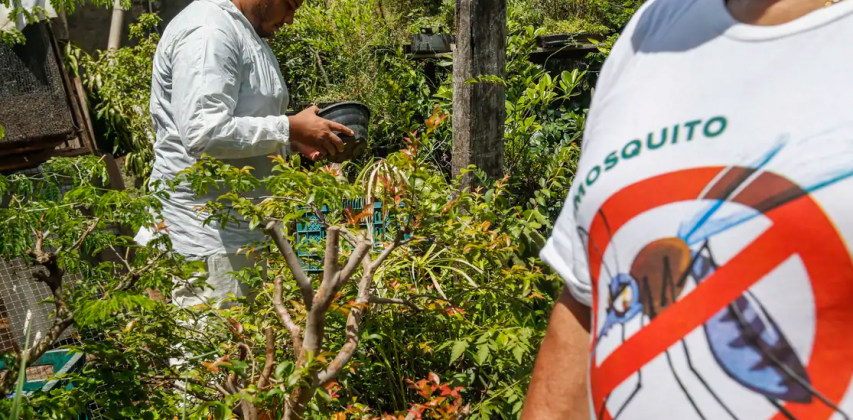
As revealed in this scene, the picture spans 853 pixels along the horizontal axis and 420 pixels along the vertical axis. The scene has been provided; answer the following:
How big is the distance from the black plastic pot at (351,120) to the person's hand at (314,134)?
13 cm

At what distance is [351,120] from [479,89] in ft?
1.84

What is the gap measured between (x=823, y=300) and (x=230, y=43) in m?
2.20

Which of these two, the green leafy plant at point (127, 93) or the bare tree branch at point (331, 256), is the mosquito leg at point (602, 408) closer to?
the bare tree branch at point (331, 256)

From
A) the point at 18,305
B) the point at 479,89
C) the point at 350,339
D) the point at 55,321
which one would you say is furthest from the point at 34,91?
the point at 350,339

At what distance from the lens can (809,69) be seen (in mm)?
774

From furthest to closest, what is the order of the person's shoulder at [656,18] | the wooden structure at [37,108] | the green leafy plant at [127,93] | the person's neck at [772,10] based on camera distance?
the green leafy plant at [127,93], the wooden structure at [37,108], the person's shoulder at [656,18], the person's neck at [772,10]

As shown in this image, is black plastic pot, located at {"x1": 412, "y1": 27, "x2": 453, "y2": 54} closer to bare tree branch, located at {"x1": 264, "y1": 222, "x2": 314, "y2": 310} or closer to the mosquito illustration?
bare tree branch, located at {"x1": 264, "y1": 222, "x2": 314, "y2": 310}

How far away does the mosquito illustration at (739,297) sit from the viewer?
75 centimetres

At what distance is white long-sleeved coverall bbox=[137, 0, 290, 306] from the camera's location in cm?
244

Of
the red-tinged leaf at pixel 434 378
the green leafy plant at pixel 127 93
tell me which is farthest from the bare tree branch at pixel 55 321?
A: the green leafy plant at pixel 127 93

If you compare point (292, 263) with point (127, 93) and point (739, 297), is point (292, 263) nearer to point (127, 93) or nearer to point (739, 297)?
point (739, 297)

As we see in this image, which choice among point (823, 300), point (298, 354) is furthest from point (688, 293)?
point (298, 354)

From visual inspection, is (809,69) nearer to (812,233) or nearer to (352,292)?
(812,233)

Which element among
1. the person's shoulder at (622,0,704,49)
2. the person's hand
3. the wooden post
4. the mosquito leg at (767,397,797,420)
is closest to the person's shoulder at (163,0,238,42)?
the person's hand
